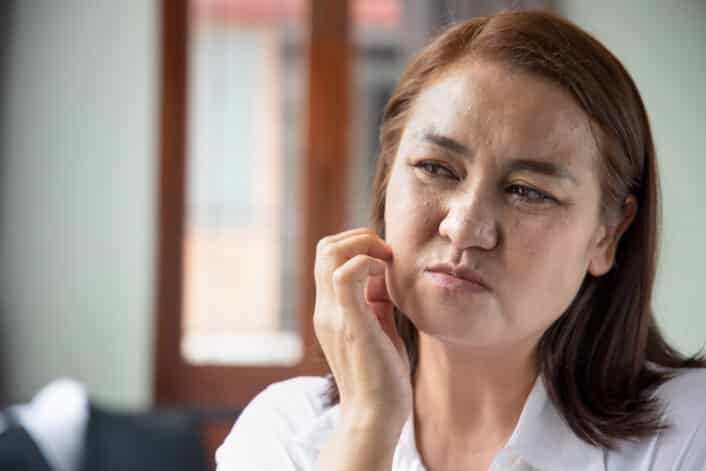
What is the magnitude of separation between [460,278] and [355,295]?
0.42ft

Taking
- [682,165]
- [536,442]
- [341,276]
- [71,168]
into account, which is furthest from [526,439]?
[71,168]

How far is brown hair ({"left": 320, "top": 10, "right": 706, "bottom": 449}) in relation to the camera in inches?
36.9

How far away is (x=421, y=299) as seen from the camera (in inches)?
36.7

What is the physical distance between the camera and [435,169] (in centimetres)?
96

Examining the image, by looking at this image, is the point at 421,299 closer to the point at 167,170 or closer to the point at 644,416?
the point at 644,416

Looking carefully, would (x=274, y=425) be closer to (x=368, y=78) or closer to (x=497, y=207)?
(x=497, y=207)

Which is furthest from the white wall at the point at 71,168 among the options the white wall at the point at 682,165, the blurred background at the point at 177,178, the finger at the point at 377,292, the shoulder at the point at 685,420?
the shoulder at the point at 685,420

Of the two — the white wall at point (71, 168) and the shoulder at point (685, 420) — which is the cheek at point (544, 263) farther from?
the white wall at point (71, 168)

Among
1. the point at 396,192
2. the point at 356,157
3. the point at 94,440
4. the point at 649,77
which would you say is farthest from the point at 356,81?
the point at 396,192

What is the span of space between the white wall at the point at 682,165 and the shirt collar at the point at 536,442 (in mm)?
274

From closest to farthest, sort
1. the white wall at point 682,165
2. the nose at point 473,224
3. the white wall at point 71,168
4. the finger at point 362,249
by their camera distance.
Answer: the nose at point 473,224
the finger at point 362,249
the white wall at point 682,165
the white wall at point 71,168

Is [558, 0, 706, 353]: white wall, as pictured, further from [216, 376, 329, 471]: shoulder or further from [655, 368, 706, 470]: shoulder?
[216, 376, 329, 471]: shoulder

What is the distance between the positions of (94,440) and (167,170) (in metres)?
0.85

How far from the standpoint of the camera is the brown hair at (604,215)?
3.08 feet
